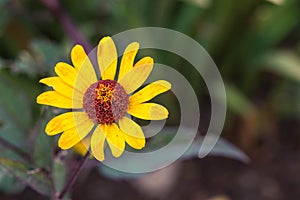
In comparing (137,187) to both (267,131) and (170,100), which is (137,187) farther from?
(267,131)

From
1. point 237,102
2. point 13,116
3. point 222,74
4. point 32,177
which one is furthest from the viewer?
point 222,74

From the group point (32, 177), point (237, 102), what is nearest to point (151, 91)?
point (32, 177)

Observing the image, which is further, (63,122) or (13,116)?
(13,116)

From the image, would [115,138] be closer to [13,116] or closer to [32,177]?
[32,177]

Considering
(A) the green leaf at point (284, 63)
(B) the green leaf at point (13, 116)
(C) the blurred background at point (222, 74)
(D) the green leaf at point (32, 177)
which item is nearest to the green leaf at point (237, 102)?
(C) the blurred background at point (222, 74)

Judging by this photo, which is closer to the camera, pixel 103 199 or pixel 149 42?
pixel 149 42

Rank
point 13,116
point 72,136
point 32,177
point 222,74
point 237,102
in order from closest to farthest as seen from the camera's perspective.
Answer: point 72,136
point 32,177
point 13,116
point 237,102
point 222,74

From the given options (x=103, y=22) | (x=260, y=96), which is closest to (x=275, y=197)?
(x=260, y=96)
